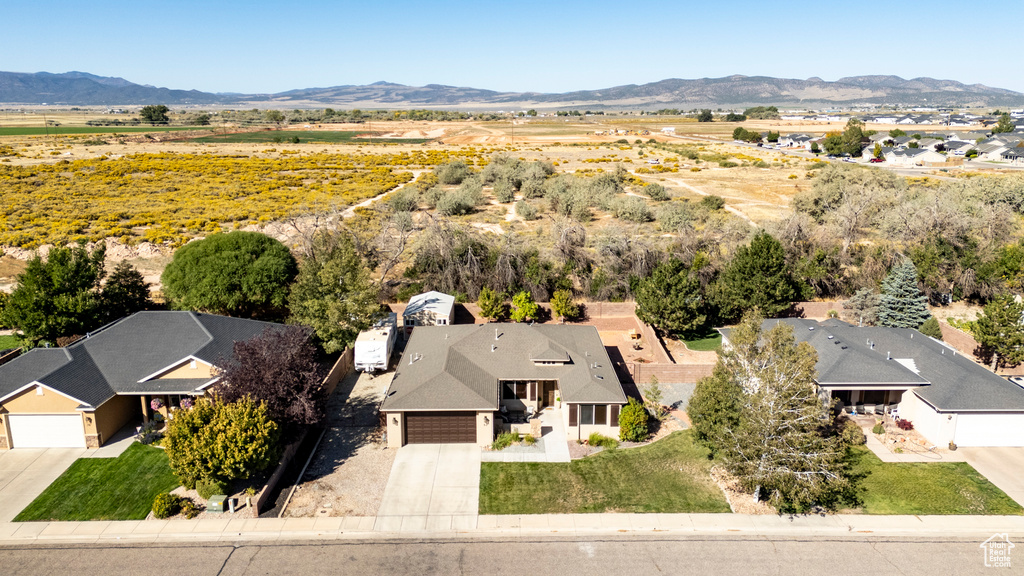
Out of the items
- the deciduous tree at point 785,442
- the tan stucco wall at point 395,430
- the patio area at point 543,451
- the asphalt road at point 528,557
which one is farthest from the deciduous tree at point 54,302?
the deciduous tree at point 785,442

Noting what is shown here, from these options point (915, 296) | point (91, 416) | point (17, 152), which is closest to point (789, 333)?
point (915, 296)

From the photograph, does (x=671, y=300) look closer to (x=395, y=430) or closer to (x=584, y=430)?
(x=584, y=430)

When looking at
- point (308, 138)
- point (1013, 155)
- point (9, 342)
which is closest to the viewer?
point (9, 342)

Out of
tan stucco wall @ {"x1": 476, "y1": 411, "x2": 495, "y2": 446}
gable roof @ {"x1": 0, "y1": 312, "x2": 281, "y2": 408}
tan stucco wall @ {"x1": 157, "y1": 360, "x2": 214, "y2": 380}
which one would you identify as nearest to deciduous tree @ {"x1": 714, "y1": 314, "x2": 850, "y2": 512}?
tan stucco wall @ {"x1": 476, "y1": 411, "x2": 495, "y2": 446}

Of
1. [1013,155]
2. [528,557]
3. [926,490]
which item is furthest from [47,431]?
[1013,155]

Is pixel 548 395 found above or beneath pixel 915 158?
beneath

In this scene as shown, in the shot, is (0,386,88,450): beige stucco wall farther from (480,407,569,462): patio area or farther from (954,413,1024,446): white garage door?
(954,413,1024,446): white garage door
